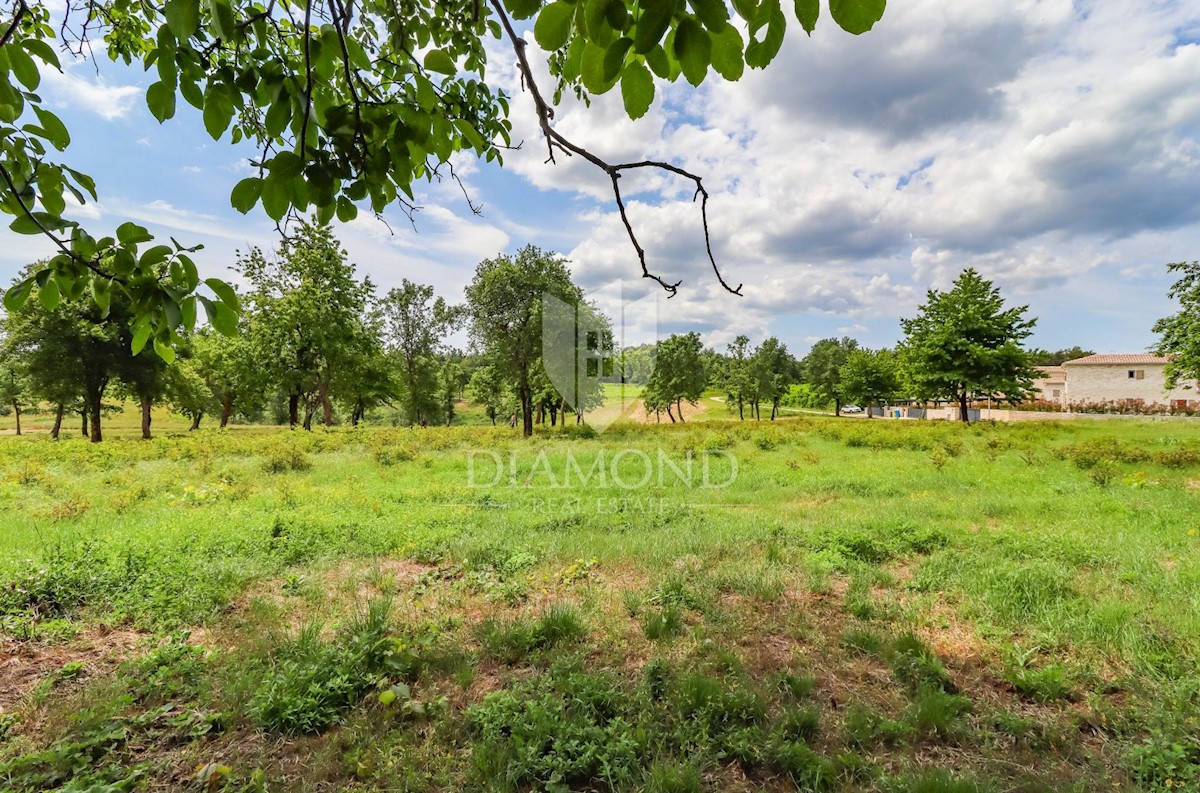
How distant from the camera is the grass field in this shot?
7.79 ft

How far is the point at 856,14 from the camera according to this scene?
699 millimetres

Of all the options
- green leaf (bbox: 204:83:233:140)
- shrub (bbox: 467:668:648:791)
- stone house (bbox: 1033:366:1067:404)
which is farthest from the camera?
stone house (bbox: 1033:366:1067:404)

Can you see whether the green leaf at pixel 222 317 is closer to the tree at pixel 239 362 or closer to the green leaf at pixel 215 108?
the green leaf at pixel 215 108

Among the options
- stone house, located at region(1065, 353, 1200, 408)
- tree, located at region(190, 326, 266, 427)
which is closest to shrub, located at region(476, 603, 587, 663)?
tree, located at region(190, 326, 266, 427)

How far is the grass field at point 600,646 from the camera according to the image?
93.5 inches

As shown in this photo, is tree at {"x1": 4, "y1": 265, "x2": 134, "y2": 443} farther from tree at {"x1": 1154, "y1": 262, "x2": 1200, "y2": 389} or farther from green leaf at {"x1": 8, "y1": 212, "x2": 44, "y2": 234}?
tree at {"x1": 1154, "y1": 262, "x2": 1200, "y2": 389}

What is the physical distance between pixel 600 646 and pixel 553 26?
11.9 ft

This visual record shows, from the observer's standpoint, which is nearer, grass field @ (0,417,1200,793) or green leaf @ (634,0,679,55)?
green leaf @ (634,0,679,55)

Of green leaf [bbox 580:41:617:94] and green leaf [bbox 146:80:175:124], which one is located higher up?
green leaf [bbox 146:80:175:124]

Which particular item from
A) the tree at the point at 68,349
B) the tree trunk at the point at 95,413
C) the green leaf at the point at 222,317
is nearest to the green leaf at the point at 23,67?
the green leaf at the point at 222,317

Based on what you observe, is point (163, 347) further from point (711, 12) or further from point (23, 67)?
point (711, 12)

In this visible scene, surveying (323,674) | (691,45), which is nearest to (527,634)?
(323,674)

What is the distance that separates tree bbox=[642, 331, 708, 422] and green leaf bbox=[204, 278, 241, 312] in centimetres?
3234

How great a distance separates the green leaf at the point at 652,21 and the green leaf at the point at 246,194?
2.87ft
